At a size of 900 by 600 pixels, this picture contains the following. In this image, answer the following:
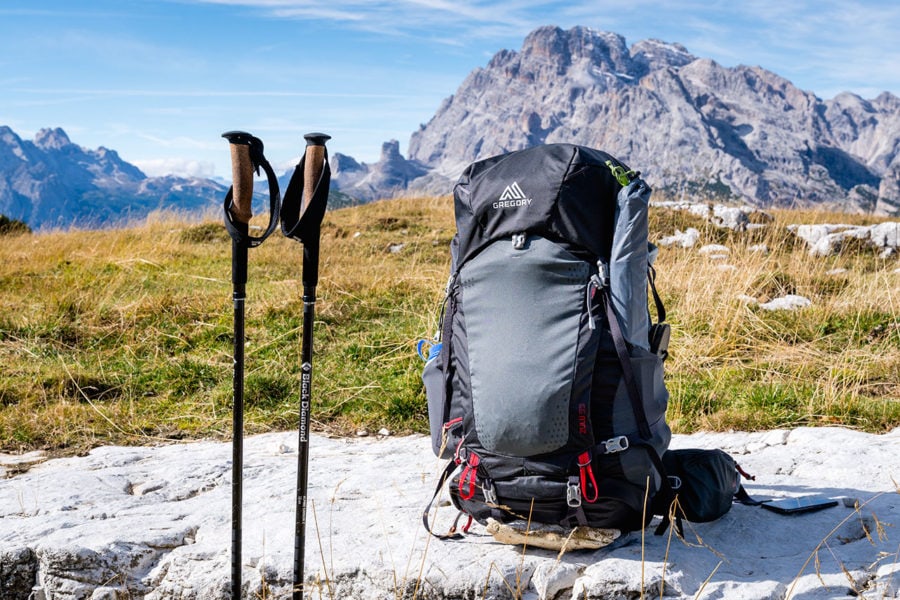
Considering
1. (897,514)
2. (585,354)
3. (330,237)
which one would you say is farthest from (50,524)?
(330,237)

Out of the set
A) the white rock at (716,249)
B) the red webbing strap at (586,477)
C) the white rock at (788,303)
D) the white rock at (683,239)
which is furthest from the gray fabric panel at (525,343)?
the white rock at (683,239)

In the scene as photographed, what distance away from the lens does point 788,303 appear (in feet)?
24.7

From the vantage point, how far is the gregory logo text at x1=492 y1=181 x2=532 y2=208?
3.05 meters

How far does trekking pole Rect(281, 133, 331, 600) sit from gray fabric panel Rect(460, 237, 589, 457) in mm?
696

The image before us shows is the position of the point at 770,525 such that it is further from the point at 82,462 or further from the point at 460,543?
the point at 82,462

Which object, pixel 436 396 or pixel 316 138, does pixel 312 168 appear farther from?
pixel 436 396

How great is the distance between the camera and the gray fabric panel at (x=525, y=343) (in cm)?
282

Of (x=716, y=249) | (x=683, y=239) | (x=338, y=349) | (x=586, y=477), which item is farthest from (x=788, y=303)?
(x=586, y=477)

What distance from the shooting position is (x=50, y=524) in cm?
356

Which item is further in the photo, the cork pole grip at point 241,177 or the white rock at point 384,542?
the white rock at point 384,542

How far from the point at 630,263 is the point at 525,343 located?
0.52 metres

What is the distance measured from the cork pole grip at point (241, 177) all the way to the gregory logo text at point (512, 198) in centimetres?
104

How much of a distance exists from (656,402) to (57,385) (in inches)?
207

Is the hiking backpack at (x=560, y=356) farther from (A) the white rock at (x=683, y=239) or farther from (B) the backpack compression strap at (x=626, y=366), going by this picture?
(A) the white rock at (x=683, y=239)
